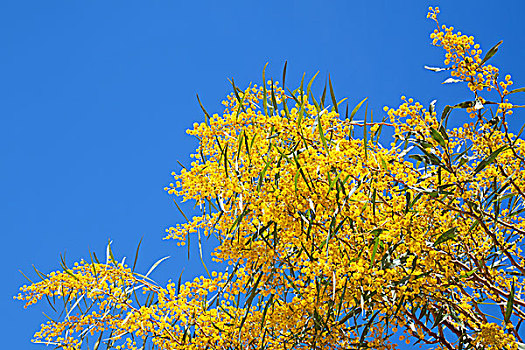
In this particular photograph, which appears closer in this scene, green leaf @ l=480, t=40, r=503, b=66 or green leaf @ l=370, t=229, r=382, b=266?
green leaf @ l=370, t=229, r=382, b=266

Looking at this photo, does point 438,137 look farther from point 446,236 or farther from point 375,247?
point 375,247

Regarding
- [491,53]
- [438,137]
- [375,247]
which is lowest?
[375,247]

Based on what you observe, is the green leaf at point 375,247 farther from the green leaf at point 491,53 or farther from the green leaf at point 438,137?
the green leaf at point 491,53

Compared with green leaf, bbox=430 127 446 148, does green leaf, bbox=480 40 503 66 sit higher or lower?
higher

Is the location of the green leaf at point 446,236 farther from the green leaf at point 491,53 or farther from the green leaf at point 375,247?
the green leaf at point 491,53

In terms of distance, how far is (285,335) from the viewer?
2980 millimetres

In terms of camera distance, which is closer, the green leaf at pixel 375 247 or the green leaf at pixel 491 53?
the green leaf at pixel 375 247

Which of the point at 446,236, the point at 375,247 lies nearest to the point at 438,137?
the point at 446,236

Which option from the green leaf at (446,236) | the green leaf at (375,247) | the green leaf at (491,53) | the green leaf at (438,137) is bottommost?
the green leaf at (375,247)

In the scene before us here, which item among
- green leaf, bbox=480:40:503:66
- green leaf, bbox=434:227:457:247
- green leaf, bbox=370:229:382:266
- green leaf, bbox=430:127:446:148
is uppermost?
green leaf, bbox=480:40:503:66

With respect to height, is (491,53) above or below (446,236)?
above

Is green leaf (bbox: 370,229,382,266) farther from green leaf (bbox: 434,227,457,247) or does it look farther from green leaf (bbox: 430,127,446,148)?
green leaf (bbox: 430,127,446,148)

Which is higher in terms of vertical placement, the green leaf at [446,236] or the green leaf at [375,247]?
the green leaf at [446,236]

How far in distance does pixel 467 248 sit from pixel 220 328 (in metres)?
1.36
